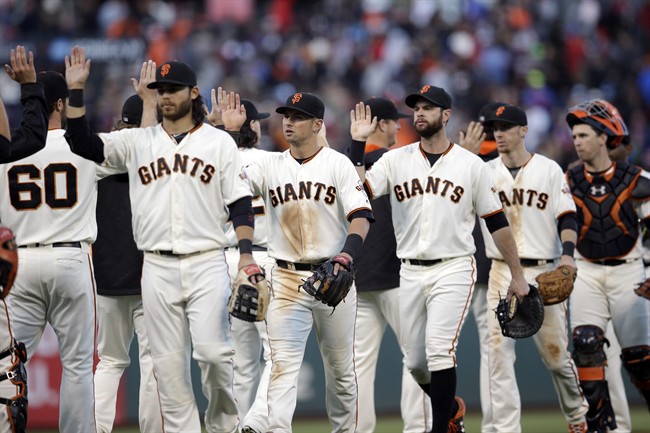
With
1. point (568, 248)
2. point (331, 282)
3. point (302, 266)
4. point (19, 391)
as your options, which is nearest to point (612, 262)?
point (568, 248)

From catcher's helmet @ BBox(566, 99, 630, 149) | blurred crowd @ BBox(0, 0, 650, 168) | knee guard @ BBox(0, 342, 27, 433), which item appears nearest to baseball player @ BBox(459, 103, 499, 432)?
catcher's helmet @ BBox(566, 99, 630, 149)

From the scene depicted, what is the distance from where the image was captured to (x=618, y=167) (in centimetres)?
929

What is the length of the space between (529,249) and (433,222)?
133 centimetres

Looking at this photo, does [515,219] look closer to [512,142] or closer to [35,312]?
[512,142]

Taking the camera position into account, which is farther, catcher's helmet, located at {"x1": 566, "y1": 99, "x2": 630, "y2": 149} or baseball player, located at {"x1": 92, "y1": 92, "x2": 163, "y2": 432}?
catcher's helmet, located at {"x1": 566, "y1": 99, "x2": 630, "y2": 149}

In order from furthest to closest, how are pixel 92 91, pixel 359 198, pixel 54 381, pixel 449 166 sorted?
pixel 92 91
pixel 54 381
pixel 449 166
pixel 359 198

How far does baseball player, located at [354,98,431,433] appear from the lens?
8.89 metres

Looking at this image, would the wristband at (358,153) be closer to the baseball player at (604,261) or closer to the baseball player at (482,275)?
the baseball player at (482,275)

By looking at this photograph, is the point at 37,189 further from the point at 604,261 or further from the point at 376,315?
the point at 604,261

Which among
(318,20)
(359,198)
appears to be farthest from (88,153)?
(318,20)

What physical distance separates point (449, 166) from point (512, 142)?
121cm

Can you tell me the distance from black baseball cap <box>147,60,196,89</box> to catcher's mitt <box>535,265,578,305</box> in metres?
3.33

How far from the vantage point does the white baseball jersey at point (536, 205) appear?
9.01 m

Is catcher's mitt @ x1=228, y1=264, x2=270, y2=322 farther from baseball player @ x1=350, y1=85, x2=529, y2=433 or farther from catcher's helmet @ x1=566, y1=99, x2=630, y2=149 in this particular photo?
catcher's helmet @ x1=566, y1=99, x2=630, y2=149
